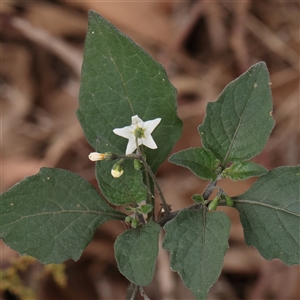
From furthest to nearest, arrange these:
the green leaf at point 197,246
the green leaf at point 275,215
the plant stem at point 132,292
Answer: the plant stem at point 132,292
the green leaf at point 275,215
the green leaf at point 197,246

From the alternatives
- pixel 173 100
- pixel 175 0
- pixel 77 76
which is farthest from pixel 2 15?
pixel 173 100

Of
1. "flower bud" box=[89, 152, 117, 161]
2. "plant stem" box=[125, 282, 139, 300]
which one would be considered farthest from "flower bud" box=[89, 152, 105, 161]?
"plant stem" box=[125, 282, 139, 300]

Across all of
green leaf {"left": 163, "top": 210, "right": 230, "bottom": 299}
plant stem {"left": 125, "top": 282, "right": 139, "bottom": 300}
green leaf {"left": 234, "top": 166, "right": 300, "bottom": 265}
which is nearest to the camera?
green leaf {"left": 163, "top": 210, "right": 230, "bottom": 299}

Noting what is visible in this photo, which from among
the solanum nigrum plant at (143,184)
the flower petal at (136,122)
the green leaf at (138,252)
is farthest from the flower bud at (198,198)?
the flower petal at (136,122)

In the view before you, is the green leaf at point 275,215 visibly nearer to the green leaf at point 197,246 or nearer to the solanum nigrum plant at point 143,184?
the solanum nigrum plant at point 143,184

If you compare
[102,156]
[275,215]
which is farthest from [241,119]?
[102,156]

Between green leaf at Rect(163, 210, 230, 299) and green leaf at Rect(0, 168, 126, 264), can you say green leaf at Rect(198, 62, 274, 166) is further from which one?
green leaf at Rect(0, 168, 126, 264)

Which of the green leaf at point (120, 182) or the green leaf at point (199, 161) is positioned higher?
the green leaf at point (199, 161)
